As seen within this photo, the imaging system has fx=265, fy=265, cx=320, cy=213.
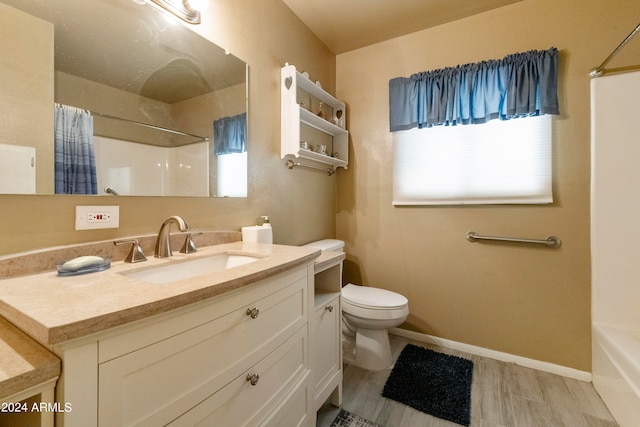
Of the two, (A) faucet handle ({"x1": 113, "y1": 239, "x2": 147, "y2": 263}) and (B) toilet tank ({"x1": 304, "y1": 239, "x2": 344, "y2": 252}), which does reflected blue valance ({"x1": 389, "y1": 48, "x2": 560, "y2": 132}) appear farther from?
(A) faucet handle ({"x1": 113, "y1": 239, "x2": 147, "y2": 263})

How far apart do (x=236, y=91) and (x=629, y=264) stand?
2.50m

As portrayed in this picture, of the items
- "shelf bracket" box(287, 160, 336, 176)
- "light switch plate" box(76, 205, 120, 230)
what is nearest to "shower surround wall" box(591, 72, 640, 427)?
"shelf bracket" box(287, 160, 336, 176)

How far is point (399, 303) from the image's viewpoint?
5.68 feet

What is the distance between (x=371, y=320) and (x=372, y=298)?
15cm

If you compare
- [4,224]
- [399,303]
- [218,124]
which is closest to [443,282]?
[399,303]

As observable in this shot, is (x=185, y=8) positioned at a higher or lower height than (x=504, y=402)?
higher

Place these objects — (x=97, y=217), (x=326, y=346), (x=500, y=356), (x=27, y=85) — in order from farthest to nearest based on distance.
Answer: (x=500, y=356), (x=326, y=346), (x=97, y=217), (x=27, y=85)

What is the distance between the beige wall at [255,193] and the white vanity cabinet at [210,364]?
60cm

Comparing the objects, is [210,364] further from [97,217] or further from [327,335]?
[327,335]

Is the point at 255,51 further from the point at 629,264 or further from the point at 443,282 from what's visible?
the point at 629,264

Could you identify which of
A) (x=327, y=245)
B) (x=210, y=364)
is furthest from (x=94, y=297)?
(x=327, y=245)

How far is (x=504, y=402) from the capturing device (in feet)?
4.98

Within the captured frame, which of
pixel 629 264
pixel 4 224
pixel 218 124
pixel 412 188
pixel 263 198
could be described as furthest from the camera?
pixel 412 188

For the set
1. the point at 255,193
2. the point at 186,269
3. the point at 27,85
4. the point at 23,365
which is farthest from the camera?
the point at 255,193
